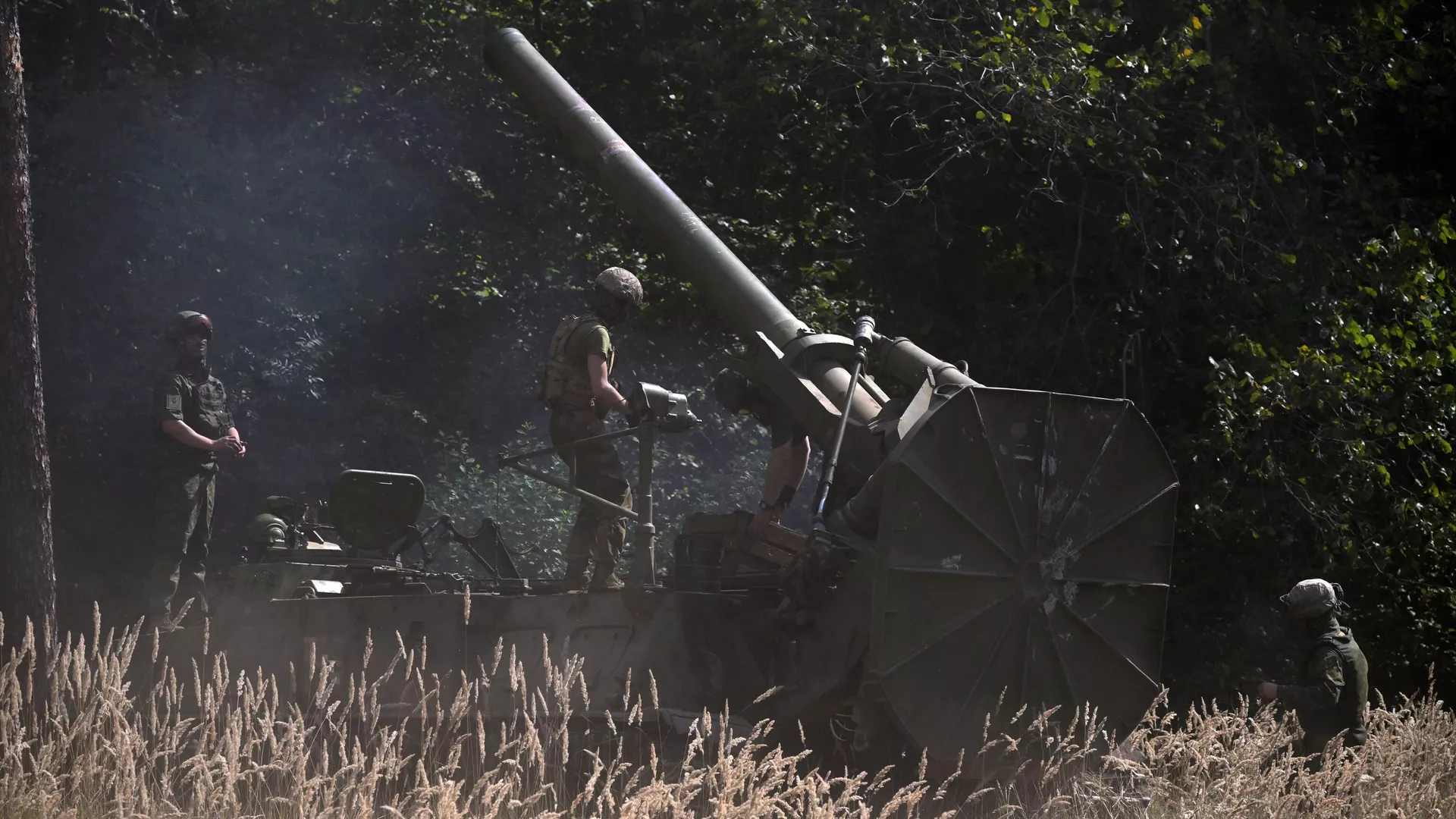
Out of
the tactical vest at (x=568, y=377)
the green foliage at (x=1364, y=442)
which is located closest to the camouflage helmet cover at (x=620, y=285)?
the tactical vest at (x=568, y=377)

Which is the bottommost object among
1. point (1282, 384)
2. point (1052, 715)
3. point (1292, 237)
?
point (1052, 715)

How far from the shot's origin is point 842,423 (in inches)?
295

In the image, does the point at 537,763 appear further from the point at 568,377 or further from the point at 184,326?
the point at 184,326

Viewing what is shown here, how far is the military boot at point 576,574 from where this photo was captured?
26.7ft

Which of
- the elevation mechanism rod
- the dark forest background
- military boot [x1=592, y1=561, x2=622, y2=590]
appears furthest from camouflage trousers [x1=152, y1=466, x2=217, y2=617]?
the elevation mechanism rod

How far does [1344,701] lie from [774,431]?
10.1ft

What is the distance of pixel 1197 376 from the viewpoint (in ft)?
42.2

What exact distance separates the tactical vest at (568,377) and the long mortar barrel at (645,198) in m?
0.83

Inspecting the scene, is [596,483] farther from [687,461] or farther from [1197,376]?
[687,461]

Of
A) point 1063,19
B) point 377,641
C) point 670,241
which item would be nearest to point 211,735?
point 377,641

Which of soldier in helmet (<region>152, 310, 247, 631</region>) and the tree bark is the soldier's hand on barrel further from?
the tree bark

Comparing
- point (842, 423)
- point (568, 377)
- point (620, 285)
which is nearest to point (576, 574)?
point (568, 377)

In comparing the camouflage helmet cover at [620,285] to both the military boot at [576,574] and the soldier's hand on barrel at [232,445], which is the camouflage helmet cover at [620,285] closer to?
the military boot at [576,574]

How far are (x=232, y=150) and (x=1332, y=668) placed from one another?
9.95m
